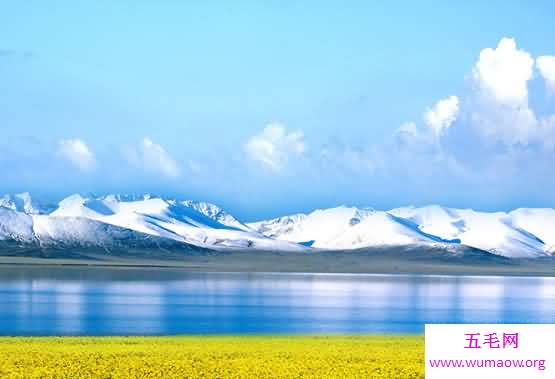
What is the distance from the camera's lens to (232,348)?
41.1 metres

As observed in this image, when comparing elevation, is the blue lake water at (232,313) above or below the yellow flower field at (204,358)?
below

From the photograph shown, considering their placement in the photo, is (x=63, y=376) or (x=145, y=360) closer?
(x=63, y=376)

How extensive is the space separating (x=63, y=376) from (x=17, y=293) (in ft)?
226

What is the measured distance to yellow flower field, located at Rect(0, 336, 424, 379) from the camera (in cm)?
3064

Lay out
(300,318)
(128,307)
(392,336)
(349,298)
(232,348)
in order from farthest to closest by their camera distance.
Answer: (349,298), (128,307), (300,318), (392,336), (232,348)

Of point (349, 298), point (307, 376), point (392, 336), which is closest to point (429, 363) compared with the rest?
point (307, 376)

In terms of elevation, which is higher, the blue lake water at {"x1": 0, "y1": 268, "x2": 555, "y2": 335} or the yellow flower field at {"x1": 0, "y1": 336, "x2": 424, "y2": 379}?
the yellow flower field at {"x1": 0, "y1": 336, "x2": 424, "y2": 379}

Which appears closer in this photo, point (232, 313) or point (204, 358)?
point (204, 358)

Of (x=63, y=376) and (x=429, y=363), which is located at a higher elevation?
(x=429, y=363)

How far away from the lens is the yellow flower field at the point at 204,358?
1206 inches

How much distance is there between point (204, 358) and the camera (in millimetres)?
35406

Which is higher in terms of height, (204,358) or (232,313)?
(204,358)

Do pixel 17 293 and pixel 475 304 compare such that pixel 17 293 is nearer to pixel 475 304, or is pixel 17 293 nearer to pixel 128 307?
pixel 128 307

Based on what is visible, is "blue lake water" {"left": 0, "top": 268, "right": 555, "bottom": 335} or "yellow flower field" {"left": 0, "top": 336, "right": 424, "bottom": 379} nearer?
"yellow flower field" {"left": 0, "top": 336, "right": 424, "bottom": 379}
